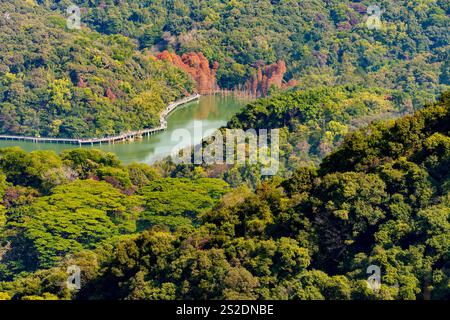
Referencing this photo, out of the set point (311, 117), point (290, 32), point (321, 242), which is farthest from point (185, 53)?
point (321, 242)

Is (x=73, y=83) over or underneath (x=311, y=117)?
over

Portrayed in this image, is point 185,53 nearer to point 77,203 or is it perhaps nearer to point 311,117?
point 311,117

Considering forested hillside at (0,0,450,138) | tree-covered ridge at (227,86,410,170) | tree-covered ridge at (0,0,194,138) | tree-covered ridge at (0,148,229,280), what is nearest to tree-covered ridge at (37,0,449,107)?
forested hillside at (0,0,450,138)
